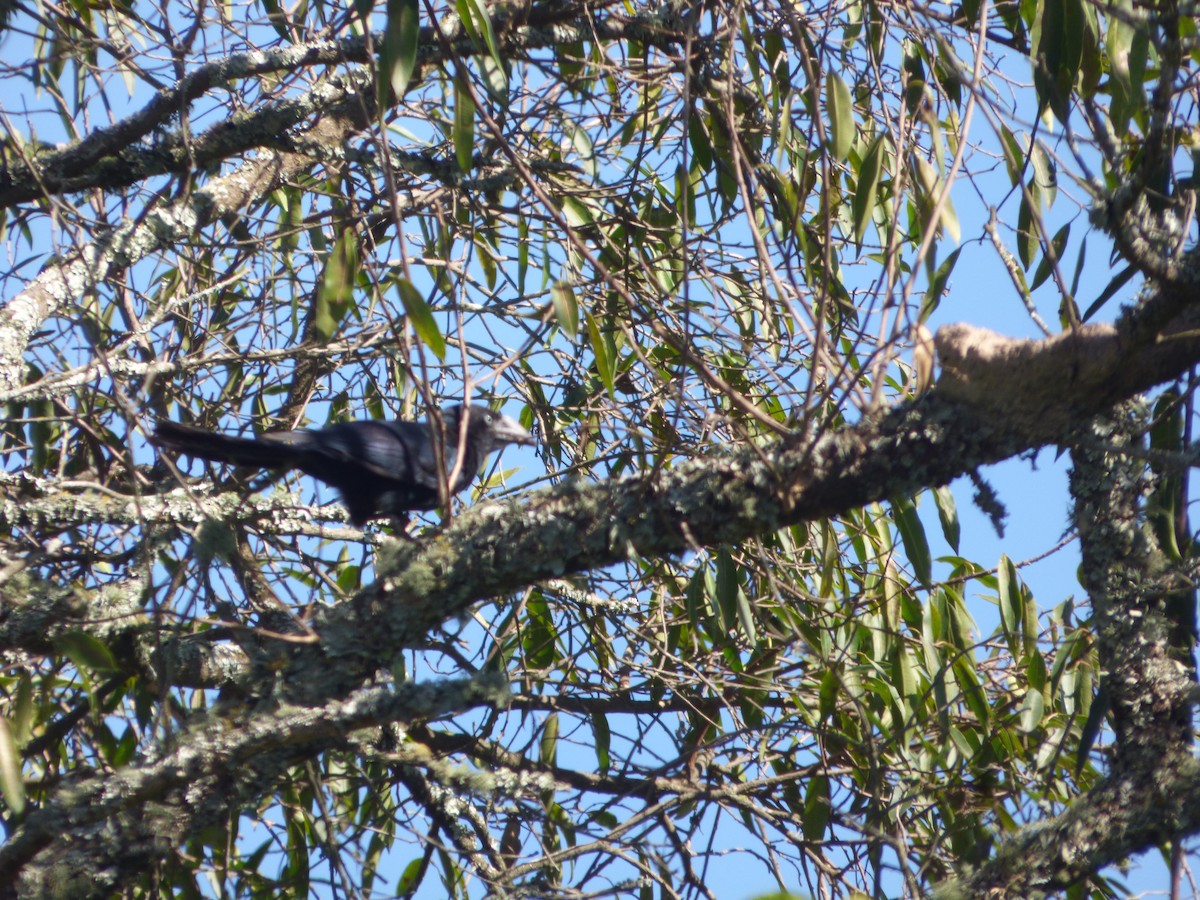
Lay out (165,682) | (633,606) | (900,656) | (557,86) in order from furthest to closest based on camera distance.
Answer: (633,606) → (557,86) → (900,656) → (165,682)

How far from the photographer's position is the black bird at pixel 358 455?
2893mm

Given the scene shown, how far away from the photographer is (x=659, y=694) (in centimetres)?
315

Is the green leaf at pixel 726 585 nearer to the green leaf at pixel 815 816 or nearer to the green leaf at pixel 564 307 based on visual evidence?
the green leaf at pixel 815 816

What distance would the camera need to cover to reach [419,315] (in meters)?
1.69

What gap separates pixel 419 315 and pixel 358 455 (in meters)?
1.61

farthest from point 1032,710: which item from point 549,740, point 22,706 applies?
point 22,706

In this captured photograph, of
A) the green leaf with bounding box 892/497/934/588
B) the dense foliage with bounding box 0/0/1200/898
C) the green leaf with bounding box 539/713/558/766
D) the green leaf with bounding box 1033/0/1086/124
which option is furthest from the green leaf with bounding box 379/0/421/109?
the green leaf with bounding box 539/713/558/766

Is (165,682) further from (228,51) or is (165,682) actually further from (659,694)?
(228,51)

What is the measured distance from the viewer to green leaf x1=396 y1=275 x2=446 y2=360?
5.45 ft

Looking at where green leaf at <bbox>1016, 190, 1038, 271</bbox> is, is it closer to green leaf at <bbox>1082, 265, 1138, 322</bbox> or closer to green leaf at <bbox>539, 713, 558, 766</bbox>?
green leaf at <bbox>1082, 265, 1138, 322</bbox>

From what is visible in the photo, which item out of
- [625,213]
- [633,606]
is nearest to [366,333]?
[625,213]

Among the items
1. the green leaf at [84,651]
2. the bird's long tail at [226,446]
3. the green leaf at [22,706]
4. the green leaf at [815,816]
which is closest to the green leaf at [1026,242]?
the green leaf at [815,816]

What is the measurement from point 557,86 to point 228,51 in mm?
1012

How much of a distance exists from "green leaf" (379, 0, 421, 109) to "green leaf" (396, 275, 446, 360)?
1.47ft
